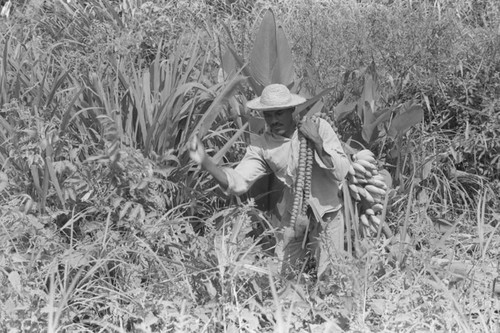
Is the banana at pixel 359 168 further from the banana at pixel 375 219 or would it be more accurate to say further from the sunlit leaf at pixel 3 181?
the sunlit leaf at pixel 3 181

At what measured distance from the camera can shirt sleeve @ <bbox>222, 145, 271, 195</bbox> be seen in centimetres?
350

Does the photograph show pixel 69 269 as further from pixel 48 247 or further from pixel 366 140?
pixel 366 140

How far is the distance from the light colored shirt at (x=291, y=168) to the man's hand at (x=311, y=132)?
0.09m

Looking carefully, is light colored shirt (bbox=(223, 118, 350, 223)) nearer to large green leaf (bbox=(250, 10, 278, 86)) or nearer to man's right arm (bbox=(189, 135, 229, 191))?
man's right arm (bbox=(189, 135, 229, 191))

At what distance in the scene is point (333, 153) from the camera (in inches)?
136

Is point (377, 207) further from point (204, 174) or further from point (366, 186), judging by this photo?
point (204, 174)

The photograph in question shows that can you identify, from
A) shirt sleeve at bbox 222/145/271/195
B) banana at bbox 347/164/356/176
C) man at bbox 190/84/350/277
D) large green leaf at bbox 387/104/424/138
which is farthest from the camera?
large green leaf at bbox 387/104/424/138

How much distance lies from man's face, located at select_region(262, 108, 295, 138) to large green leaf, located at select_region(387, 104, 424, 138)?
90 centimetres

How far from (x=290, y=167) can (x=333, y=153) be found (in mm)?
200

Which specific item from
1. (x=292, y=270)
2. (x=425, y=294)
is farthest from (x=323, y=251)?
(x=425, y=294)

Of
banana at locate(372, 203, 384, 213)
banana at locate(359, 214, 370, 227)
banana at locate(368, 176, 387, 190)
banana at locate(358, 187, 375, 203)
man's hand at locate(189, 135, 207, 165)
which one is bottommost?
banana at locate(359, 214, 370, 227)

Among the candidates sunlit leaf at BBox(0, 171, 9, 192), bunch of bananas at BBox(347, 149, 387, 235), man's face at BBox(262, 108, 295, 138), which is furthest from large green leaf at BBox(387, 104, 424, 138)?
sunlit leaf at BBox(0, 171, 9, 192)

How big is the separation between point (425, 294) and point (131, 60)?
2.04 m

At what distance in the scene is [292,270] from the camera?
11.0 ft
